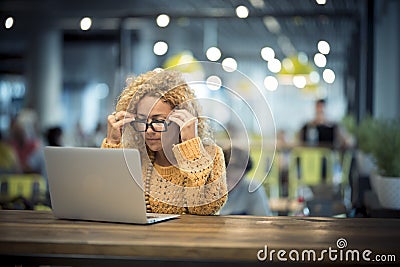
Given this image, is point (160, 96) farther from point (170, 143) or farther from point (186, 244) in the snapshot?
point (186, 244)

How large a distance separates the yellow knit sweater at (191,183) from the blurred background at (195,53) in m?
0.42

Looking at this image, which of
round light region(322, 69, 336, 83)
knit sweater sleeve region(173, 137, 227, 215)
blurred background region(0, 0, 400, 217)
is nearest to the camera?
knit sweater sleeve region(173, 137, 227, 215)

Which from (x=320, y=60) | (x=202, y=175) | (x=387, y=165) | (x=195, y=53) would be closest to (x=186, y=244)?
(x=202, y=175)

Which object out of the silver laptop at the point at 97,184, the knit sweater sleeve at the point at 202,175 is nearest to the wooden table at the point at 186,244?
the silver laptop at the point at 97,184

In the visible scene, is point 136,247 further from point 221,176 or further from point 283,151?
point 283,151

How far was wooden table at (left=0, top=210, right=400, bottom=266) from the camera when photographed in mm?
2363

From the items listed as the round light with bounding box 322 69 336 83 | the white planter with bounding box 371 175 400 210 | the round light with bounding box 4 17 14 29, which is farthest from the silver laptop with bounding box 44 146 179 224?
the round light with bounding box 322 69 336 83

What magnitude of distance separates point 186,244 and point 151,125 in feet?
3.58

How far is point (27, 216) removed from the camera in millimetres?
3037

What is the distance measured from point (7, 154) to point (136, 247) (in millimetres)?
8013

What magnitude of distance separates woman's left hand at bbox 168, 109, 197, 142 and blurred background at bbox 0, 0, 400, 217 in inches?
16.4

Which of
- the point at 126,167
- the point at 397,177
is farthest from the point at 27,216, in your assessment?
the point at 397,177

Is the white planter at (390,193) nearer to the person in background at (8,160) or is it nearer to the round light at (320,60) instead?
the round light at (320,60)

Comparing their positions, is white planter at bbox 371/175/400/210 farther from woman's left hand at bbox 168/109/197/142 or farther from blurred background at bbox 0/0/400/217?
woman's left hand at bbox 168/109/197/142
